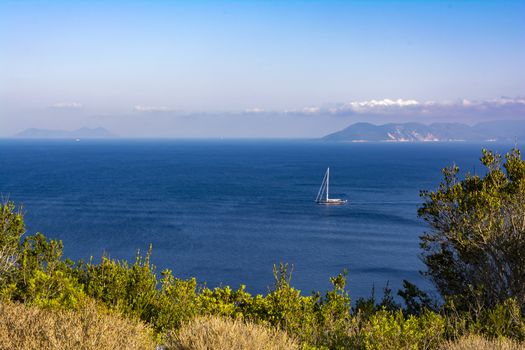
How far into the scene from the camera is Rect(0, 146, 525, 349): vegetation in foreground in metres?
9.91

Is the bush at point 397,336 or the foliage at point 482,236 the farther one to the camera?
the foliage at point 482,236

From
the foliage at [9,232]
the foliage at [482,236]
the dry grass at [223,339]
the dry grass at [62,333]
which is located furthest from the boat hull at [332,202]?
the dry grass at [62,333]

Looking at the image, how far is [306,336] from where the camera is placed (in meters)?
12.5

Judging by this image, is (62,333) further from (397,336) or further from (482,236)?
(482,236)

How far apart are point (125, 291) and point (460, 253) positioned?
12172 millimetres

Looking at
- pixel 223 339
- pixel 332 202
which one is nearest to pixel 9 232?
pixel 223 339

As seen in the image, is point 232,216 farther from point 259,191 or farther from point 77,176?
point 77,176

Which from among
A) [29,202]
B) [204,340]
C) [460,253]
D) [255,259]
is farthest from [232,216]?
[204,340]

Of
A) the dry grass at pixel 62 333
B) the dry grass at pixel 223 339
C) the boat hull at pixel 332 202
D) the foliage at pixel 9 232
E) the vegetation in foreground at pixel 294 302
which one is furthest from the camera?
the boat hull at pixel 332 202

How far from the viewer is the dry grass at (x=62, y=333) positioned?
8469mm

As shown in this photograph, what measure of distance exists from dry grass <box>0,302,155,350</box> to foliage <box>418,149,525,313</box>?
1168cm

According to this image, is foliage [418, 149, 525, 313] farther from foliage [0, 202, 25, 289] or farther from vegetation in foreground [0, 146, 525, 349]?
foliage [0, 202, 25, 289]

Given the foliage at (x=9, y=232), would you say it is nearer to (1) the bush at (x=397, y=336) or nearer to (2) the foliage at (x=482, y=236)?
(1) the bush at (x=397, y=336)

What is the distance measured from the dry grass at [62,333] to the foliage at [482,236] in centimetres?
1168
